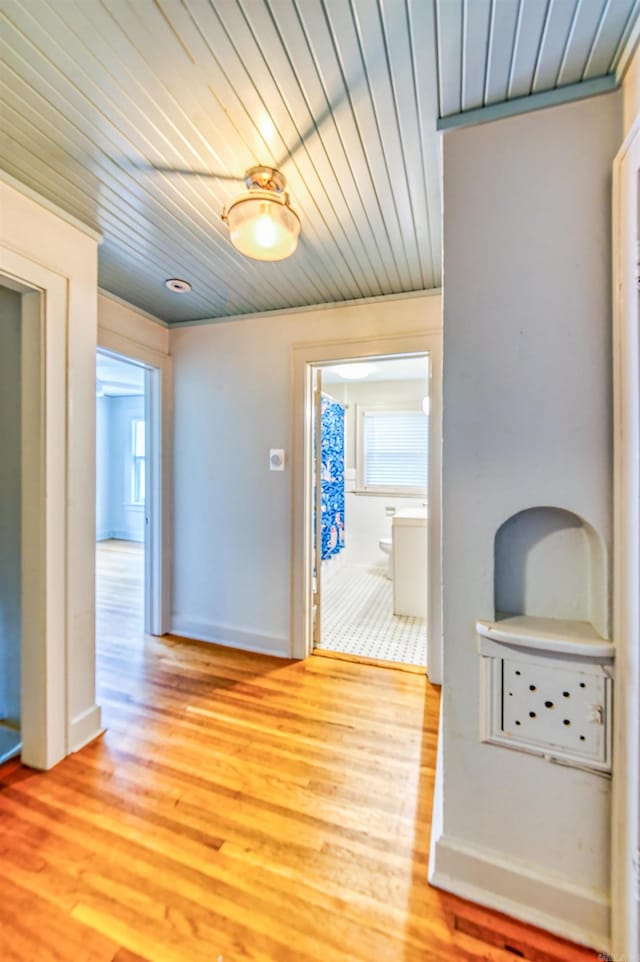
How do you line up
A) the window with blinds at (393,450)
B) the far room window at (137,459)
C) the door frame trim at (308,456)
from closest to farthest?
the door frame trim at (308,456) < the window with blinds at (393,450) < the far room window at (137,459)

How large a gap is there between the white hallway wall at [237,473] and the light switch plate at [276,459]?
0.04 metres

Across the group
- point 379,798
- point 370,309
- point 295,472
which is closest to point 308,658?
point 379,798

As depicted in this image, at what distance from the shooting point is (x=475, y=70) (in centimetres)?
103

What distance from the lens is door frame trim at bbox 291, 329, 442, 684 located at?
7.62 feet

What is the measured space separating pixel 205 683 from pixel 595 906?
1938 mm

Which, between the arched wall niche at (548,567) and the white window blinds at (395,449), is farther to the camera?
the white window blinds at (395,449)

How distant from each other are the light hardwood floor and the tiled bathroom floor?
47 centimetres

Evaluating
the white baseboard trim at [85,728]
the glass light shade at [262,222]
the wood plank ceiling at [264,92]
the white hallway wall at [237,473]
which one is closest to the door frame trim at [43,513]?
the white baseboard trim at [85,728]

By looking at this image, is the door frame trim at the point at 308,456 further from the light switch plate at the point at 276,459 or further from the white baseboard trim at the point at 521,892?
the white baseboard trim at the point at 521,892

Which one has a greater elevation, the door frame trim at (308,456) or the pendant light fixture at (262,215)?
the pendant light fixture at (262,215)

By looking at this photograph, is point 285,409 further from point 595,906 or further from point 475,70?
point 595,906

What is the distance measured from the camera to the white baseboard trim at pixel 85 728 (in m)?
1.71

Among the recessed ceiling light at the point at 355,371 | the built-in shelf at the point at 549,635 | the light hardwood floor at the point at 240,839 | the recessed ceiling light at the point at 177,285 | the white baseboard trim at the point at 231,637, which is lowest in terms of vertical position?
the light hardwood floor at the point at 240,839

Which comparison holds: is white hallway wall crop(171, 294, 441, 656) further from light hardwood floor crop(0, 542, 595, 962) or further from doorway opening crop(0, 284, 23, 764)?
doorway opening crop(0, 284, 23, 764)
